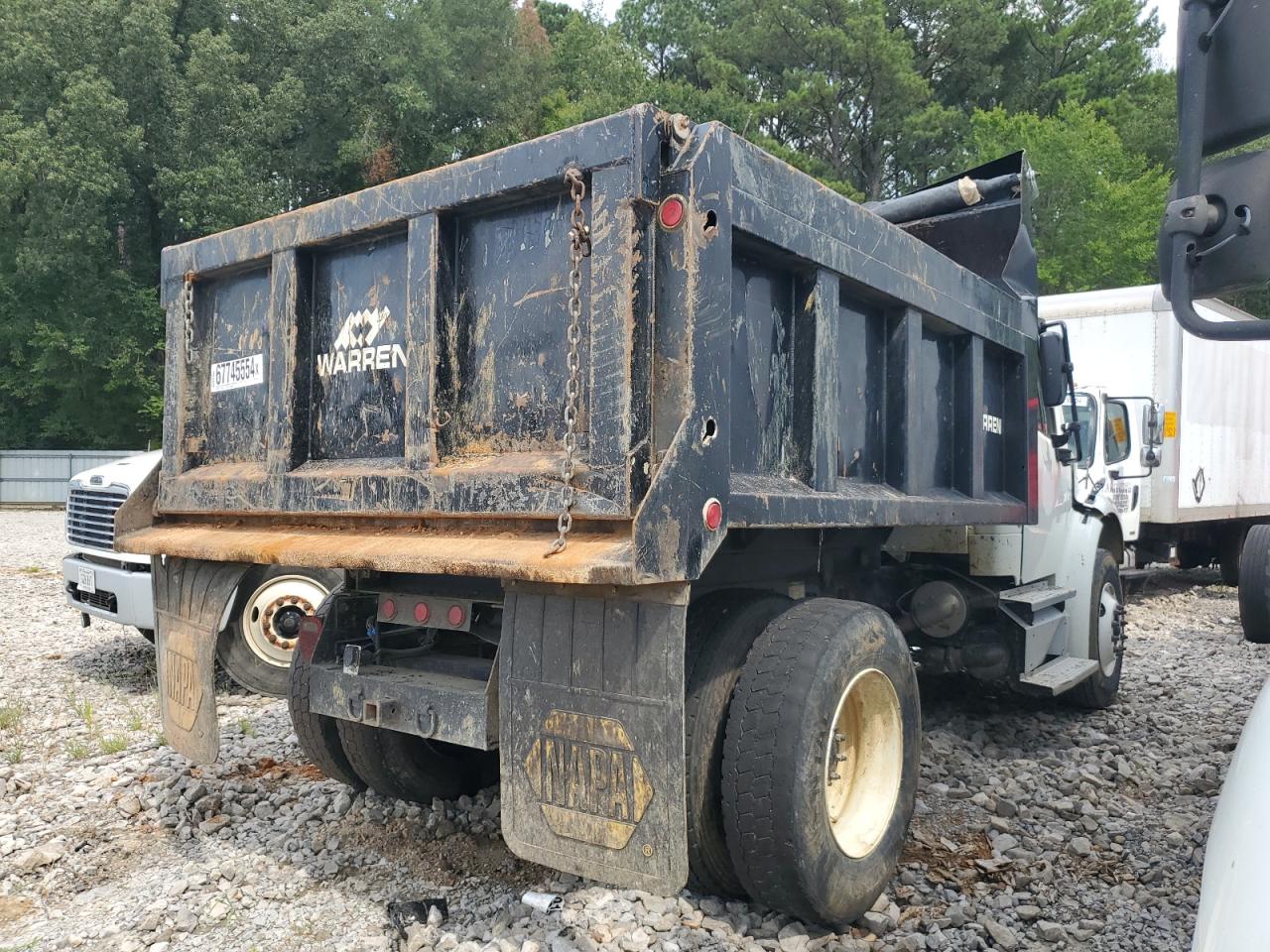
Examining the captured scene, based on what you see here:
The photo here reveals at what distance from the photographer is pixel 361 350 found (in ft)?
11.3

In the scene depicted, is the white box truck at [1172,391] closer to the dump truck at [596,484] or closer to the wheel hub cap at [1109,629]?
the wheel hub cap at [1109,629]

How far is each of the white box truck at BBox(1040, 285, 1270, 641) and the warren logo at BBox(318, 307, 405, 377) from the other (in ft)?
23.8

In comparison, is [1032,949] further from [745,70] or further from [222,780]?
[745,70]

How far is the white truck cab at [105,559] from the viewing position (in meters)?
6.12

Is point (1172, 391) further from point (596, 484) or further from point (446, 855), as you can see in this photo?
point (596, 484)

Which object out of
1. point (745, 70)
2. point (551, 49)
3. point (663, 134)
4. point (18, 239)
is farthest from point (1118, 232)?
point (18, 239)

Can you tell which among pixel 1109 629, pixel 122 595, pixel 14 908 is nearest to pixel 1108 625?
pixel 1109 629

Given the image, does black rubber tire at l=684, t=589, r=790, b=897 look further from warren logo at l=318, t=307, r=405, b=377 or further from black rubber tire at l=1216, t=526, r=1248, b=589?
black rubber tire at l=1216, t=526, r=1248, b=589

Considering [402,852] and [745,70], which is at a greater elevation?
[745,70]

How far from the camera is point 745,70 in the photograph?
34375 mm

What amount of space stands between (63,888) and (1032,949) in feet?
11.0

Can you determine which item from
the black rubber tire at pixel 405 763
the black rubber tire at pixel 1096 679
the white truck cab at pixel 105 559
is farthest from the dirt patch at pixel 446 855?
the black rubber tire at pixel 1096 679

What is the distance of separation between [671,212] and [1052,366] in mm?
3453

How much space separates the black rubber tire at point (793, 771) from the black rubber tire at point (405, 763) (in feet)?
4.95
